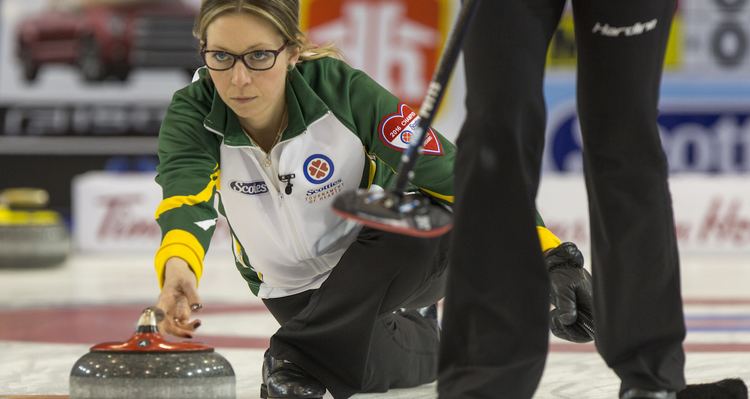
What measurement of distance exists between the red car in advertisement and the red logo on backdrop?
7.08 m

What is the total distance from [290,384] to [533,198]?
2.38ft

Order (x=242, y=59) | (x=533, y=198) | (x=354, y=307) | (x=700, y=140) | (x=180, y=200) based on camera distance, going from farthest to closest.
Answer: (x=700, y=140) < (x=354, y=307) < (x=242, y=59) < (x=180, y=200) < (x=533, y=198)

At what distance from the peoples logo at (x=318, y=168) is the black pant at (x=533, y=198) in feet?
2.18

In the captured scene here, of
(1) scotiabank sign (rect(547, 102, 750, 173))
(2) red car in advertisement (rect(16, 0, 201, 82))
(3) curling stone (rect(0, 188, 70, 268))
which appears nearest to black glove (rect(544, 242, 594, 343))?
(3) curling stone (rect(0, 188, 70, 268))

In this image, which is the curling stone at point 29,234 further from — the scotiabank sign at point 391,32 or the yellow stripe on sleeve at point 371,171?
the yellow stripe on sleeve at point 371,171

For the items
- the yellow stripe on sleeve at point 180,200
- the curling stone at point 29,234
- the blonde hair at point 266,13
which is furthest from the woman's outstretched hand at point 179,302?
the curling stone at point 29,234

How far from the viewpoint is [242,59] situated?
2.11m

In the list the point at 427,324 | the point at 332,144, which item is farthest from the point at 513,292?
the point at 427,324

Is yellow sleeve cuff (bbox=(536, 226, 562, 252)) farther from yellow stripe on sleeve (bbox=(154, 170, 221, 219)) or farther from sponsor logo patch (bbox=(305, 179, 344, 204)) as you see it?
yellow stripe on sleeve (bbox=(154, 170, 221, 219))

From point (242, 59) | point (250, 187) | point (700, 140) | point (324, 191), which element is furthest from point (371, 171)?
point (700, 140)

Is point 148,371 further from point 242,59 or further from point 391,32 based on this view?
point 391,32

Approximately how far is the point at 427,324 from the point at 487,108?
A: 1092 mm

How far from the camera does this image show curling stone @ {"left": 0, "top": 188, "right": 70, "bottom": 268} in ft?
22.7

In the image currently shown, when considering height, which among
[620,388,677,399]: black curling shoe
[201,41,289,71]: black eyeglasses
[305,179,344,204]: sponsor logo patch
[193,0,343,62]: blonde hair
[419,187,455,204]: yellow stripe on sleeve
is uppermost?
[193,0,343,62]: blonde hair
